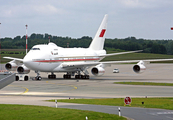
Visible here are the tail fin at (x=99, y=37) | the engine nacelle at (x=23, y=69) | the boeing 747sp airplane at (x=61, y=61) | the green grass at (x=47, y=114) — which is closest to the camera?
the green grass at (x=47, y=114)

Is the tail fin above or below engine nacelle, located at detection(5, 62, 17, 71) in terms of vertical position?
above

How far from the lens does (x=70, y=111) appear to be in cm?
2686

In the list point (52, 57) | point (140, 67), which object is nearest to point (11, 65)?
point (52, 57)

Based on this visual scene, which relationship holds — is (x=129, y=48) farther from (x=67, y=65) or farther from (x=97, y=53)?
(x=67, y=65)

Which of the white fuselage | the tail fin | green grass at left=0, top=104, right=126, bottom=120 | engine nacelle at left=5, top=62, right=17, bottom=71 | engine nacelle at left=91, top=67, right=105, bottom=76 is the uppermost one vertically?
the tail fin

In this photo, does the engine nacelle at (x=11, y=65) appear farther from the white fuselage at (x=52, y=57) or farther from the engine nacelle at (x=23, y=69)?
the white fuselage at (x=52, y=57)

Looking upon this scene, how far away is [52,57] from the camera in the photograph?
6575 centimetres

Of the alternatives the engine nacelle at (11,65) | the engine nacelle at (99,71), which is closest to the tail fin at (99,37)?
the engine nacelle at (99,71)

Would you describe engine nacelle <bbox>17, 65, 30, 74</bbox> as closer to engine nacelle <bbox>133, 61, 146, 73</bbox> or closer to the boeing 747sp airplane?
the boeing 747sp airplane

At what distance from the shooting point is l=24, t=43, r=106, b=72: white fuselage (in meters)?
62.9

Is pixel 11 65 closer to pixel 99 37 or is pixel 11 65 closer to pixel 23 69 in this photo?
pixel 23 69

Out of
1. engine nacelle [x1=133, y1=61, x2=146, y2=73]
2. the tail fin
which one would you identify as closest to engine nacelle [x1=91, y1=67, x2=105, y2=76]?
engine nacelle [x1=133, y1=61, x2=146, y2=73]

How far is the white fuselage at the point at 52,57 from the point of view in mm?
62903


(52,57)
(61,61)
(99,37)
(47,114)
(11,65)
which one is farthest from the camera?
(99,37)
